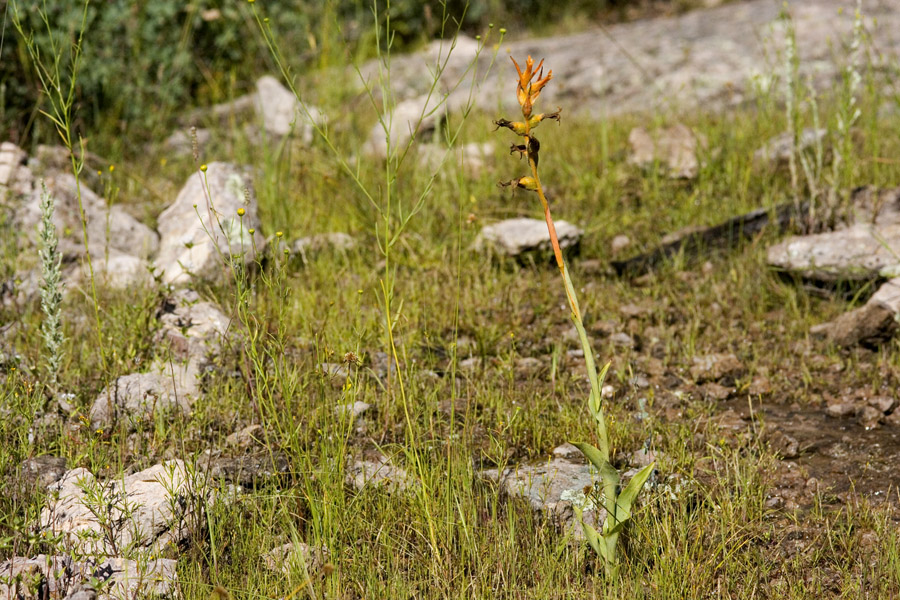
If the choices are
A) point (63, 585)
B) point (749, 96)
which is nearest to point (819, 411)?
point (63, 585)

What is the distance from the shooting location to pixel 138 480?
242cm

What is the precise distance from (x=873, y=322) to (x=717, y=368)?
68cm

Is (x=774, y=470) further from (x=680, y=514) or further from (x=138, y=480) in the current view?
(x=138, y=480)

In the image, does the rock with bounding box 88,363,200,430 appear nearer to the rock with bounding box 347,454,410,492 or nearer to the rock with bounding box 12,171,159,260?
the rock with bounding box 347,454,410,492

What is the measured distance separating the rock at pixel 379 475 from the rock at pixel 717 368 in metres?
1.40

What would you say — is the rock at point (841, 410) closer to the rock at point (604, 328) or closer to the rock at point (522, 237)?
the rock at point (604, 328)

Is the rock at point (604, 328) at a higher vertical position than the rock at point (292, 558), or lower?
higher

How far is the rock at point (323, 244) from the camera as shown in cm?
411

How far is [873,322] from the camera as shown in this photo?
11.3 feet

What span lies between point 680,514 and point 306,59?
567 cm

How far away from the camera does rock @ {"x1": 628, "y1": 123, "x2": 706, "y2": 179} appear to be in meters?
4.77

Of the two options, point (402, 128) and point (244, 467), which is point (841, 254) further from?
point (402, 128)

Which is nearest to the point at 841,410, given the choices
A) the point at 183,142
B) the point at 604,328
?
the point at 604,328

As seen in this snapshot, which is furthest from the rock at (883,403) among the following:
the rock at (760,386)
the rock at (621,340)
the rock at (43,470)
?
the rock at (43,470)
